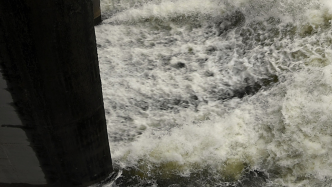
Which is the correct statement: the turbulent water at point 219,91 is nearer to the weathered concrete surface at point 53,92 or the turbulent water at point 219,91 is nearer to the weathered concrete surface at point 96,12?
the weathered concrete surface at point 96,12

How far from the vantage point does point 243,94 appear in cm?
518

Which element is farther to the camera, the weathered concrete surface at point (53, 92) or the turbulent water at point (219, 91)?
the turbulent water at point (219, 91)

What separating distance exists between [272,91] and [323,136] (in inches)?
41.2

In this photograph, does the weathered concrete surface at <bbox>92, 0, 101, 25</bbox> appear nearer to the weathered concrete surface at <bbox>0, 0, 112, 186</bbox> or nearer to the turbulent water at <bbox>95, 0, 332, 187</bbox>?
the turbulent water at <bbox>95, 0, 332, 187</bbox>

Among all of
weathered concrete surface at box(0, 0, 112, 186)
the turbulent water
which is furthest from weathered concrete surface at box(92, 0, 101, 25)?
weathered concrete surface at box(0, 0, 112, 186)

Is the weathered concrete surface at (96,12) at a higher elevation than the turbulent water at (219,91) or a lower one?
higher

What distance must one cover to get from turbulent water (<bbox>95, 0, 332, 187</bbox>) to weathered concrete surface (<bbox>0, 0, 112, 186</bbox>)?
0.77m

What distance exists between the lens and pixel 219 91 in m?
5.30

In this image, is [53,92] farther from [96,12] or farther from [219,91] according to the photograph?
[96,12]

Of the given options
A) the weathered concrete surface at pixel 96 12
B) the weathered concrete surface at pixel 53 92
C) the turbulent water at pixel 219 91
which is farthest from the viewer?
the weathered concrete surface at pixel 96 12

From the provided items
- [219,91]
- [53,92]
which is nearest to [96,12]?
[219,91]

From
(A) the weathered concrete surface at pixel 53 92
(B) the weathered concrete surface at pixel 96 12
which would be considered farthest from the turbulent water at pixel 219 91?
(A) the weathered concrete surface at pixel 53 92

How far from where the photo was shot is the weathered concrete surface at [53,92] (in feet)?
8.19

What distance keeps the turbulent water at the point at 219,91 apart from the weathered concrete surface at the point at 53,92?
2.52 ft
